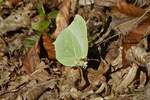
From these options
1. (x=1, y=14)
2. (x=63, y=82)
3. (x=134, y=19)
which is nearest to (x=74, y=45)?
(x=63, y=82)

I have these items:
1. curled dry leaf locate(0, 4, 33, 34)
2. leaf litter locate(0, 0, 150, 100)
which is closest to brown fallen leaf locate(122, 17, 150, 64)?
leaf litter locate(0, 0, 150, 100)

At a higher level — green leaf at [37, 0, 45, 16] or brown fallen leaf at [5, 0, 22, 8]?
brown fallen leaf at [5, 0, 22, 8]

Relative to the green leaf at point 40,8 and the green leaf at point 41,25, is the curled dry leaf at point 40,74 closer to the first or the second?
the green leaf at point 41,25

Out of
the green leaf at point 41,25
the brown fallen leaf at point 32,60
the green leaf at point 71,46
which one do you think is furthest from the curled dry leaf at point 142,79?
the green leaf at point 41,25

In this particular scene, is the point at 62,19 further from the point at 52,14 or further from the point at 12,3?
the point at 12,3

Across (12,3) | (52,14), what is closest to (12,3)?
(12,3)

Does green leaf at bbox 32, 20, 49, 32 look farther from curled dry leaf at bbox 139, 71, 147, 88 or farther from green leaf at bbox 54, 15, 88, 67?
curled dry leaf at bbox 139, 71, 147, 88

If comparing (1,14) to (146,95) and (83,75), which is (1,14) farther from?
(146,95)
